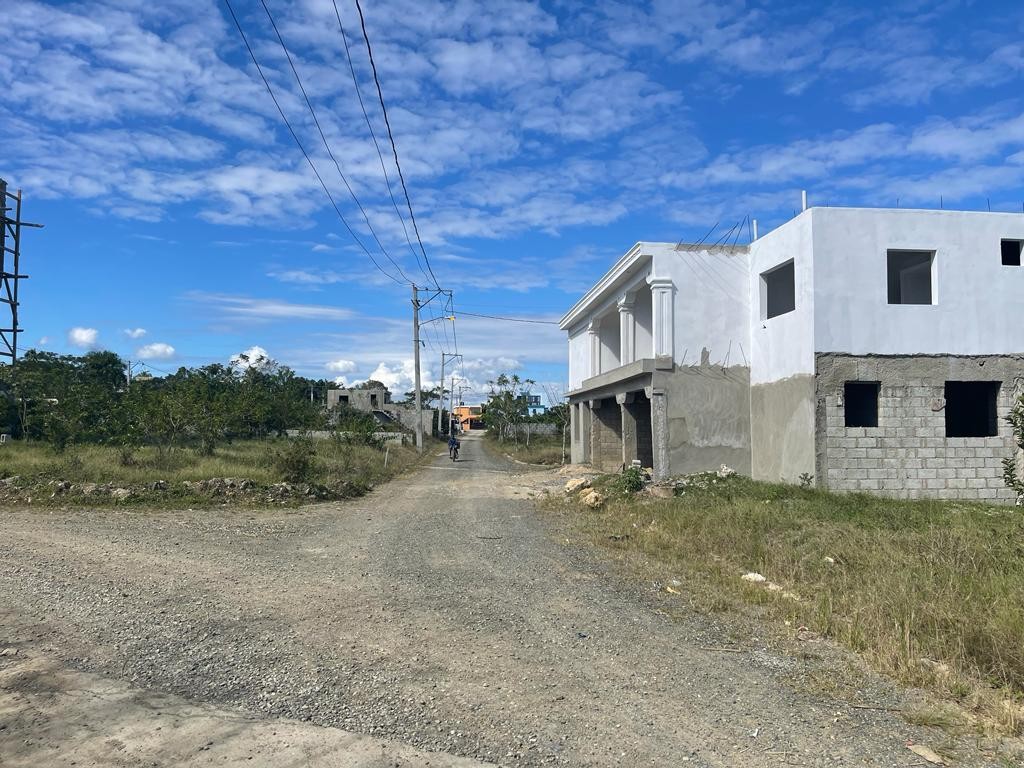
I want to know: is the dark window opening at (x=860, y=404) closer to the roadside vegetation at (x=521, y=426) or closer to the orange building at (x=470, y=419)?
the roadside vegetation at (x=521, y=426)

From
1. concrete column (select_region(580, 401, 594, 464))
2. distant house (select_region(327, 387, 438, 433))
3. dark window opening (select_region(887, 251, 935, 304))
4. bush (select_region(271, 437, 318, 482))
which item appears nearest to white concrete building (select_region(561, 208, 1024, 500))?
dark window opening (select_region(887, 251, 935, 304))

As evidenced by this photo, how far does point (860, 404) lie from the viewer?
50.8 ft

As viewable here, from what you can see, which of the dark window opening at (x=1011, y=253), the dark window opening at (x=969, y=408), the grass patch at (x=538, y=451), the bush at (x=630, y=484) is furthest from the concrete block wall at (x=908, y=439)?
the grass patch at (x=538, y=451)

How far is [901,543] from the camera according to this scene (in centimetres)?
872

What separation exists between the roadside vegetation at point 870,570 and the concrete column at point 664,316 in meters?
4.61

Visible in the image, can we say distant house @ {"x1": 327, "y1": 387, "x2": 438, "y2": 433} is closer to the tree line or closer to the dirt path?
the tree line

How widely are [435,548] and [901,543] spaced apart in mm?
5948

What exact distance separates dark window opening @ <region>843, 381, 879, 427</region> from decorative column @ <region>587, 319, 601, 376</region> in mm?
11849

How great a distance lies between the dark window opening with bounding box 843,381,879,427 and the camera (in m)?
15.2

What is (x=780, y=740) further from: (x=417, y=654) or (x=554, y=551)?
(x=554, y=551)

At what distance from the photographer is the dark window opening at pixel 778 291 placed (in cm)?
1748

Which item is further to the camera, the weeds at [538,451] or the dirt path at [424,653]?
the weeds at [538,451]

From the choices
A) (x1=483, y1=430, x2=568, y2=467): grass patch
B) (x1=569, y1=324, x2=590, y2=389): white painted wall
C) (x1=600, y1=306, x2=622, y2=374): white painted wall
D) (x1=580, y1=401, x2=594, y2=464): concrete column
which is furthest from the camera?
(x1=483, y1=430, x2=568, y2=467): grass patch

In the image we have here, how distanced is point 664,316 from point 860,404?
4779 mm
